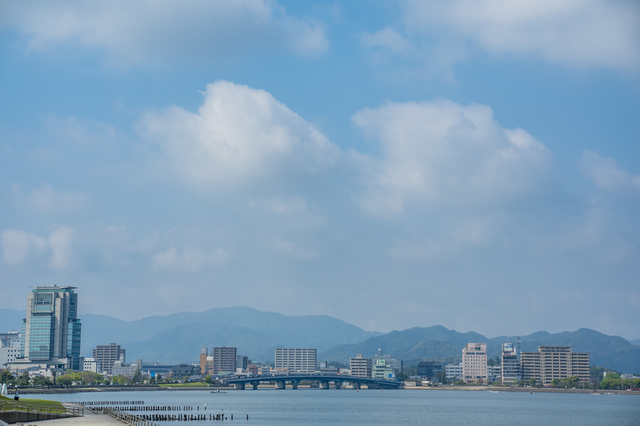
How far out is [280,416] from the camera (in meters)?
115

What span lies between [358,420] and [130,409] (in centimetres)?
3888

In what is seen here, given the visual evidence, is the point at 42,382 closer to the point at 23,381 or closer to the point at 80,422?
the point at 23,381

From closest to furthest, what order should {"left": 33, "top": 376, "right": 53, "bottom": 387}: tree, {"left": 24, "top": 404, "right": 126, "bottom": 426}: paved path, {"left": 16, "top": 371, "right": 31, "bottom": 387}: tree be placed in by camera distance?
1. {"left": 24, "top": 404, "right": 126, "bottom": 426}: paved path
2. {"left": 16, "top": 371, "right": 31, "bottom": 387}: tree
3. {"left": 33, "top": 376, "right": 53, "bottom": 387}: tree

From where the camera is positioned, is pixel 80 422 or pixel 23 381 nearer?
pixel 80 422

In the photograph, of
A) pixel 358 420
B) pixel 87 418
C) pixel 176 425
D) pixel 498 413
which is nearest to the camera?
pixel 87 418

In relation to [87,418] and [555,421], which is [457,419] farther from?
[87,418]

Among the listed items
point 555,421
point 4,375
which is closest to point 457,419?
point 555,421

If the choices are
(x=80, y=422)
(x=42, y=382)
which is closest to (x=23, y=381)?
(x=42, y=382)

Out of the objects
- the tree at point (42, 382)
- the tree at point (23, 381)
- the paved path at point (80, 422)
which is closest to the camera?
the paved path at point (80, 422)

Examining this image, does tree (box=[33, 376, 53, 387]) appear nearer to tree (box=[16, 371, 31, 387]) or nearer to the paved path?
tree (box=[16, 371, 31, 387])

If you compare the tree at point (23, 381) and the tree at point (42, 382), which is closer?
the tree at point (23, 381)

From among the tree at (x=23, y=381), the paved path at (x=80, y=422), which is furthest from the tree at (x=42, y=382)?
the paved path at (x=80, y=422)

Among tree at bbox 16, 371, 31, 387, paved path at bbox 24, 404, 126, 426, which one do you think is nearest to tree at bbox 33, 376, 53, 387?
tree at bbox 16, 371, 31, 387

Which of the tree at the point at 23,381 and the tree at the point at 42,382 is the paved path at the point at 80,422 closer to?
the tree at the point at 23,381
